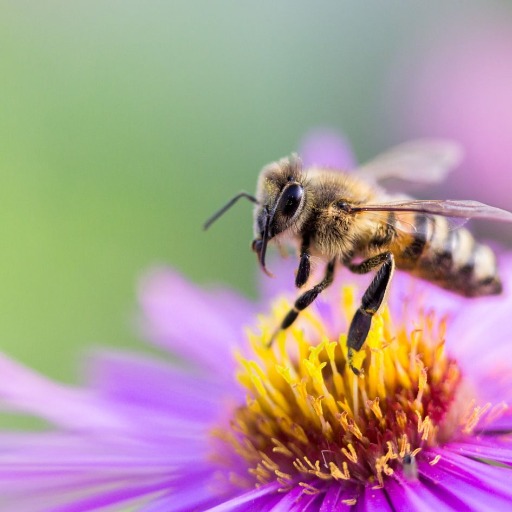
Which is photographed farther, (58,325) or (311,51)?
(311,51)

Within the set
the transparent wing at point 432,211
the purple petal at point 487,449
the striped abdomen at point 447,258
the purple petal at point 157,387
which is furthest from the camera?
the purple petal at point 157,387

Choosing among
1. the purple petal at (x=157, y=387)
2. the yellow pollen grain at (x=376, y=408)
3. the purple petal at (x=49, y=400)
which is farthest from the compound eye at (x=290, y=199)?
the purple petal at (x=157, y=387)

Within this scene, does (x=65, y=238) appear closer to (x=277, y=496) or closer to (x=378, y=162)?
(x=378, y=162)

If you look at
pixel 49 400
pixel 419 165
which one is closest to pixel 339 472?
pixel 49 400

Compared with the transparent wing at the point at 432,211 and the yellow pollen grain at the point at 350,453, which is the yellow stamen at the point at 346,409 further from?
the transparent wing at the point at 432,211

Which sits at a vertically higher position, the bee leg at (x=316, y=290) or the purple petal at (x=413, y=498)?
the bee leg at (x=316, y=290)

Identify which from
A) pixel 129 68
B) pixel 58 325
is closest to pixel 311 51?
pixel 129 68
